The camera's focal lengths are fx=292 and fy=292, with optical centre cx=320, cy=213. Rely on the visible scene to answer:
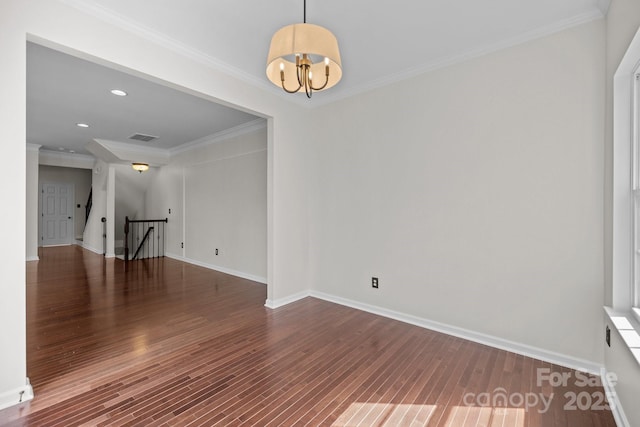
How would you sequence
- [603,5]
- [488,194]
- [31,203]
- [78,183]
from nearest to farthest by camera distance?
1. [603,5]
2. [488,194]
3. [31,203]
4. [78,183]

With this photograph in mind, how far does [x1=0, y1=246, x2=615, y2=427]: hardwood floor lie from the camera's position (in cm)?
184

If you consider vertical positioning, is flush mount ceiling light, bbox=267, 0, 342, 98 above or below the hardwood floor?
above

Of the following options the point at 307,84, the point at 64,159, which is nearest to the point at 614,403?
the point at 307,84

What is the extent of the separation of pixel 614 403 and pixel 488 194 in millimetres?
1676

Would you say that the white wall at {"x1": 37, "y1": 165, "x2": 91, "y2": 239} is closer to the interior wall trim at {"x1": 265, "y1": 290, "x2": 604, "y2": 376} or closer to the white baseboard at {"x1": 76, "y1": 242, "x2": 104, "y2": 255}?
the white baseboard at {"x1": 76, "y1": 242, "x2": 104, "y2": 255}

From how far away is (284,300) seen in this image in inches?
153

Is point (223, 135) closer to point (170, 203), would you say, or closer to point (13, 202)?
point (170, 203)

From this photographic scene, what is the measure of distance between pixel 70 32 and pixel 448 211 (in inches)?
138

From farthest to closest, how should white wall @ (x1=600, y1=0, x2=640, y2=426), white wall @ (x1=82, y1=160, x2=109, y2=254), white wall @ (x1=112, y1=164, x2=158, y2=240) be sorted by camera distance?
white wall @ (x1=112, y1=164, x2=158, y2=240) < white wall @ (x1=82, y1=160, x2=109, y2=254) < white wall @ (x1=600, y1=0, x2=640, y2=426)

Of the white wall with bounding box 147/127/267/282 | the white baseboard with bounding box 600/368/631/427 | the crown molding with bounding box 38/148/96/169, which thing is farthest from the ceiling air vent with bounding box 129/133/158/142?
the white baseboard with bounding box 600/368/631/427

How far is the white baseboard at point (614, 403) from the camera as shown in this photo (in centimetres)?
171

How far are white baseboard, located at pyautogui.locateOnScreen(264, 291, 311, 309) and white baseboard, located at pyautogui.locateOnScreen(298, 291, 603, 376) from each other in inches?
25.4

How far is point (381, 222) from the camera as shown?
3504 millimetres

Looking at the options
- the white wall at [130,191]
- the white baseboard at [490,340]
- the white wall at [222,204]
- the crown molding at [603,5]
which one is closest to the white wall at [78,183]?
the white wall at [130,191]
